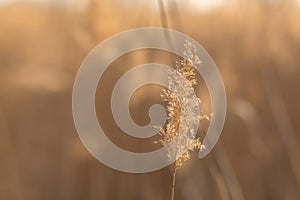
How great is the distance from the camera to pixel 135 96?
1029mm

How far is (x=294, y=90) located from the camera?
3.64 feet

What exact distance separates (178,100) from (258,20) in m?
0.48

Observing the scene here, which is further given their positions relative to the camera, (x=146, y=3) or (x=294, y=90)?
(x=294, y=90)

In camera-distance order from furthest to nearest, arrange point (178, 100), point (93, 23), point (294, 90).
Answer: point (294, 90) → point (93, 23) → point (178, 100)

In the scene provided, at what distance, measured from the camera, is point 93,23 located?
3.20 ft

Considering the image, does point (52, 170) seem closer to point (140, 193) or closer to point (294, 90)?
point (140, 193)

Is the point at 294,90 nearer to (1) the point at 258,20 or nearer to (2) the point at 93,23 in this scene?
(1) the point at 258,20

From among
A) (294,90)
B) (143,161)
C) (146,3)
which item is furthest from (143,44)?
(294,90)

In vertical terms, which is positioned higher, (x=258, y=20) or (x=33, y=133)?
(x=258, y=20)

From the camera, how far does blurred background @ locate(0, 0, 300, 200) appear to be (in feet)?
3.24

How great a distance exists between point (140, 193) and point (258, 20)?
41 cm

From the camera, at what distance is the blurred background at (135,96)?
0.99 meters

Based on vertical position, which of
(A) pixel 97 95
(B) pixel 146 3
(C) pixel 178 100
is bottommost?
(C) pixel 178 100

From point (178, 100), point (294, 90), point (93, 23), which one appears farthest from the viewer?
point (294, 90)
